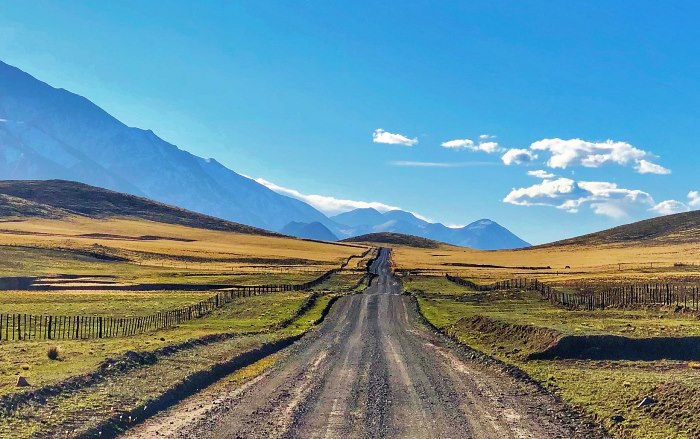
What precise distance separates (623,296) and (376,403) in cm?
5080

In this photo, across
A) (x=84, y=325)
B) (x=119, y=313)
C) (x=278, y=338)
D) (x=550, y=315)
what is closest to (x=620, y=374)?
(x=278, y=338)

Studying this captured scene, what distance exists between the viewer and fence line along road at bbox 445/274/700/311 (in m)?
53.4

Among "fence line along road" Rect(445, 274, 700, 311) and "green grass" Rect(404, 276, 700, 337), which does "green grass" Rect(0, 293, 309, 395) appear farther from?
"fence line along road" Rect(445, 274, 700, 311)

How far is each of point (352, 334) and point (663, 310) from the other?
81.0ft

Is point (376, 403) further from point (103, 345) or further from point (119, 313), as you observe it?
point (119, 313)

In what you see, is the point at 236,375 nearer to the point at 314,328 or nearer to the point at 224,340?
the point at 224,340

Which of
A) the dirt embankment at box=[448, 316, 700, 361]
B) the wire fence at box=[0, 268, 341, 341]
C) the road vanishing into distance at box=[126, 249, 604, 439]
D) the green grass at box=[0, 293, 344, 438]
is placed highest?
the dirt embankment at box=[448, 316, 700, 361]

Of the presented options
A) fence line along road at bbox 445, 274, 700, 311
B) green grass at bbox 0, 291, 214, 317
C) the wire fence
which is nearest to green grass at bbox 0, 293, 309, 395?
the wire fence

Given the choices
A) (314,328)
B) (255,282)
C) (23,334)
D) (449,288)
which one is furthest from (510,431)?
(255,282)

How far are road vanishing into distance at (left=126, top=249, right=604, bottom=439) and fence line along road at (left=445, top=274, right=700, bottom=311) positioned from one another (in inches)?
1116

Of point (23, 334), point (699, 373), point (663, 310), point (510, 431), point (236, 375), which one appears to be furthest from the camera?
point (663, 310)

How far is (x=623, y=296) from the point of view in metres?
62.4

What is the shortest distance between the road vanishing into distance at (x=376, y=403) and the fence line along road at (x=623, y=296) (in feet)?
93.0

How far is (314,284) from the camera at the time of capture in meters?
94.4
